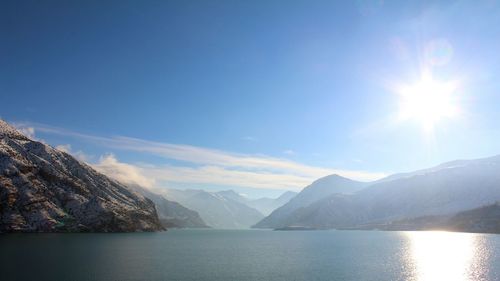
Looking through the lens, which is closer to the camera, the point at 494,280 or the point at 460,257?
the point at 494,280

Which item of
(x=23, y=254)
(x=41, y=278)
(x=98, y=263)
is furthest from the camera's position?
(x=23, y=254)

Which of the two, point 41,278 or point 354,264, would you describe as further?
point 354,264

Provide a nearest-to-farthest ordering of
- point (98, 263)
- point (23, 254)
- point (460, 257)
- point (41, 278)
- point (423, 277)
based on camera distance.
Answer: point (41, 278) → point (423, 277) → point (98, 263) → point (23, 254) → point (460, 257)

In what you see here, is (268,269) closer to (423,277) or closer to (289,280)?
(289,280)

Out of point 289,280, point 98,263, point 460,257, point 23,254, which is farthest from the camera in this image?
point 460,257

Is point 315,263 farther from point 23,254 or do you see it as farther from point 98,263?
point 23,254

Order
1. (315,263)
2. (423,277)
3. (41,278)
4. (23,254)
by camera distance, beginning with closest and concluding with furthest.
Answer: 1. (41,278)
2. (423,277)
3. (23,254)
4. (315,263)

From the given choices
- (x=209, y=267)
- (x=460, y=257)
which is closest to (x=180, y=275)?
(x=209, y=267)

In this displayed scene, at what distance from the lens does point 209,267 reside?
120812mm

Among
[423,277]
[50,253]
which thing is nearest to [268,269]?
[423,277]

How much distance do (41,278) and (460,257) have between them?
158878 millimetres

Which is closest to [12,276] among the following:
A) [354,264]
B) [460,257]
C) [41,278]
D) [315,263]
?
[41,278]

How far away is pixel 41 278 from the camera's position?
86500mm

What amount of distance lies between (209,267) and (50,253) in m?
63.3
